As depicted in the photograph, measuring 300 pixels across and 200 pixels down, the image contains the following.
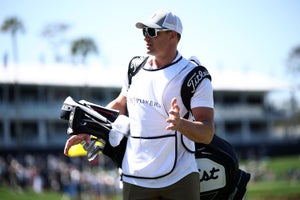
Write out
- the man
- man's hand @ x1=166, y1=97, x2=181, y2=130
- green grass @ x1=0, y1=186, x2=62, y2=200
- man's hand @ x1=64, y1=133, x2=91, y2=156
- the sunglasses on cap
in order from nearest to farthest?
1. man's hand @ x1=166, y1=97, x2=181, y2=130
2. the man
3. the sunglasses on cap
4. man's hand @ x1=64, y1=133, x2=91, y2=156
5. green grass @ x1=0, y1=186, x2=62, y2=200

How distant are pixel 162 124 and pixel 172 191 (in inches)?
18.9

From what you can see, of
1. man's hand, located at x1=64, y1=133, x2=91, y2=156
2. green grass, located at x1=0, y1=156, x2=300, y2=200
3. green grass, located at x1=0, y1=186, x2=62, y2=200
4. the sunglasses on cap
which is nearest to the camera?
the sunglasses on cap

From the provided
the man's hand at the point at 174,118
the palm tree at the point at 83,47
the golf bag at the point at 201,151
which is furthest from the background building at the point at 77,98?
the man's hand at the point at 174,118

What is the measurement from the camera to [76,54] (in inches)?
2084

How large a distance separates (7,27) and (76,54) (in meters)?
6.83

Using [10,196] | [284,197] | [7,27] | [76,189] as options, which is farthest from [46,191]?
[7,27]

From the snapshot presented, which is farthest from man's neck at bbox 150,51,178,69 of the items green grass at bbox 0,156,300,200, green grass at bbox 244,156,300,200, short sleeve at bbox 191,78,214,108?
green grass at bbox 244,156,300,200

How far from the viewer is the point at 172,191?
14.5 feet

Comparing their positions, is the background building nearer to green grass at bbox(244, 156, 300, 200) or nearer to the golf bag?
green grass at bbox(244, 156, 300, 200)

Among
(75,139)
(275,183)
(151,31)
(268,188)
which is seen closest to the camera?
(151,31)

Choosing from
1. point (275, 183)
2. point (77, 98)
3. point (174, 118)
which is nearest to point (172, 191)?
point (174, 118)

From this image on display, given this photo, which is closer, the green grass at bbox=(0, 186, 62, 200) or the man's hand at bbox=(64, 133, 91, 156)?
the man's hand at bbox=(64, 133, 91, 156)

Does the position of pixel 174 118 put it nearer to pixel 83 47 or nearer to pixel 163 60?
pixel 163 60

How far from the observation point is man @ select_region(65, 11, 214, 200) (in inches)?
173
